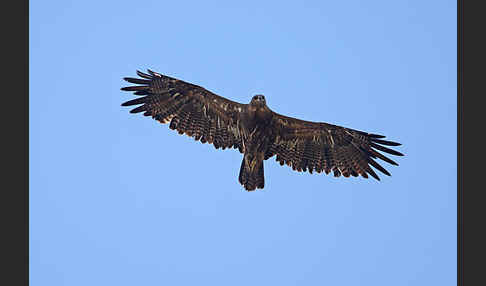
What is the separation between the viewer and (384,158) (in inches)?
520

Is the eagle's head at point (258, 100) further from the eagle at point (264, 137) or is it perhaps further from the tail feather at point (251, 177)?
the tail feather at point (251, 177)

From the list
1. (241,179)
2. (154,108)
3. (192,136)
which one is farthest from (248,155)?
(154,108)

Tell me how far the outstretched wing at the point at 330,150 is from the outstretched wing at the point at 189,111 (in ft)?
3.55

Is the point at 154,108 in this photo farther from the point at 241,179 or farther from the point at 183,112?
the point at 241,179

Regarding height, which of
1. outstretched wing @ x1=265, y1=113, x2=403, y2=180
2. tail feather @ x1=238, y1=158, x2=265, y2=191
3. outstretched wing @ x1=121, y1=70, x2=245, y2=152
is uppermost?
outstretched wing @ x1=121, y1=70, x2=245, y2=152

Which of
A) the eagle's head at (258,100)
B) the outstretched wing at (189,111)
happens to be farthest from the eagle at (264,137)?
the eagle's head at (258,100)

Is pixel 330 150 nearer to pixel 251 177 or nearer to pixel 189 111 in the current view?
pixel 251 177

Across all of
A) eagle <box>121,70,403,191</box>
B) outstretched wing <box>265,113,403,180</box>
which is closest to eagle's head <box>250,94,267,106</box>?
eagle <box>121,70,403,191</box>

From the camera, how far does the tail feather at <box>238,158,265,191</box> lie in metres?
12.7

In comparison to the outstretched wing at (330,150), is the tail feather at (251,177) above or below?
below

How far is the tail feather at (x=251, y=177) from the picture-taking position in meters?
12.7

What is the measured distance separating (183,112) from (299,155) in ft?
8.97

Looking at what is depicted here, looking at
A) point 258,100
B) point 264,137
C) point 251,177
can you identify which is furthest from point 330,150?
point 258,100

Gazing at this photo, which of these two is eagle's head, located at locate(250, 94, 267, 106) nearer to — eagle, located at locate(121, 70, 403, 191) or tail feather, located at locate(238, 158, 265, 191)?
eagle, located at locate(121, 70, 403, 191)
